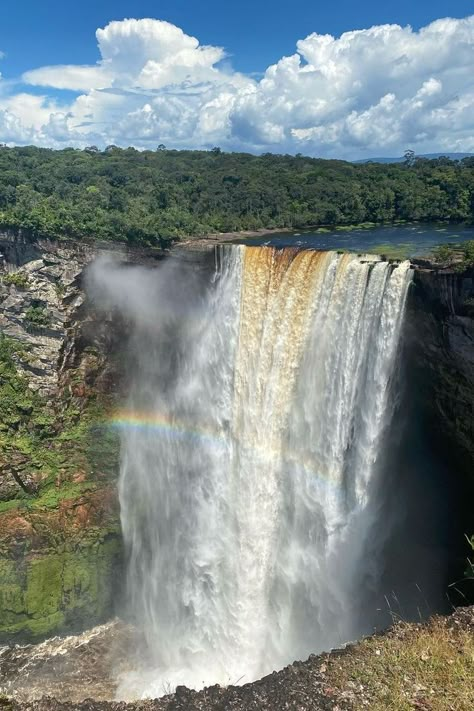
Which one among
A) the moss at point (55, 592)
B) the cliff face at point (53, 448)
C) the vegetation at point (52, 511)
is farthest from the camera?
the cliff face at point (53, 448)

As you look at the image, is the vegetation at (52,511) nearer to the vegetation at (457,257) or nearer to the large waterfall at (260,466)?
the large waterfall at (260,466)

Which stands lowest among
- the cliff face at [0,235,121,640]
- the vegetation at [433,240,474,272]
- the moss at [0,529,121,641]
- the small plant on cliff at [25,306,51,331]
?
the moss at [0,529,121,641]

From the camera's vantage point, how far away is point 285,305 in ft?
52.6

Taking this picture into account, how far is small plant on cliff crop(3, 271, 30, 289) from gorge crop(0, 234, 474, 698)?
2424mm

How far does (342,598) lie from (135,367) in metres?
12.7

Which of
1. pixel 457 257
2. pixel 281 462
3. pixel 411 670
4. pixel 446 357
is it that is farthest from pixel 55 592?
pixel 457 257

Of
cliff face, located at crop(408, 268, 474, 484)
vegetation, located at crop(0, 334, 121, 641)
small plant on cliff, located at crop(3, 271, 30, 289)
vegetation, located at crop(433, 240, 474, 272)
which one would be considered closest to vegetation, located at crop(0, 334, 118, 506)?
vegetation, located at crop(0, 334, 121, 641)

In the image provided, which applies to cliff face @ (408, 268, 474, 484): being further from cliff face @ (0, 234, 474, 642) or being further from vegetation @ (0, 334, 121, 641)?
vegetation @ (0, 334, 121, 641)

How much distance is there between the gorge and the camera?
46.3 ft

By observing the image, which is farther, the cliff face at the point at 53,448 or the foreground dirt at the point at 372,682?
the cliff face at the point at 53,448

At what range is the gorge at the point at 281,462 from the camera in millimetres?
14125

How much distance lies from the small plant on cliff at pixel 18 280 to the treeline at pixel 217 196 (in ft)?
6.61

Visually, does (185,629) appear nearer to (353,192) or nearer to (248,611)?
(248,611)

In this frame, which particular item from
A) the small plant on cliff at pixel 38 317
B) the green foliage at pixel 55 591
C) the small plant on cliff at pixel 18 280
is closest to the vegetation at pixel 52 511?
the green foliage at pixel 55 591
